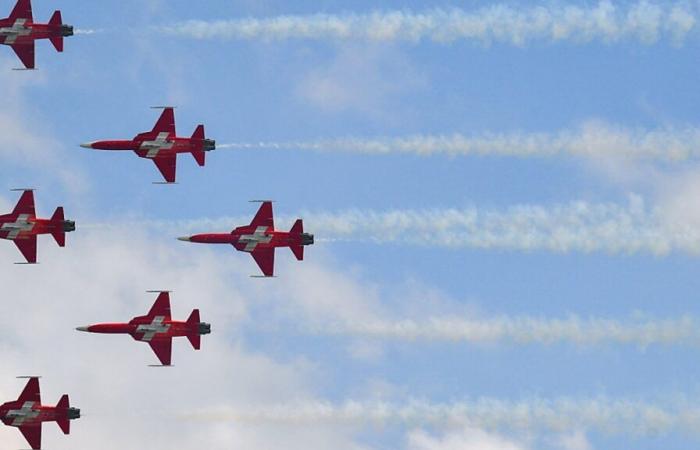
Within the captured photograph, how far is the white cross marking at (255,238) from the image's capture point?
349 feet

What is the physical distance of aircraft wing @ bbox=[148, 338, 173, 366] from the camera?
109 metres

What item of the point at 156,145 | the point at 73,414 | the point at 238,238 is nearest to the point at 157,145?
the point at 156,145

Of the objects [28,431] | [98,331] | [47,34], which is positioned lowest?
[28,431]

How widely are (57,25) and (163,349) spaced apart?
949 inches

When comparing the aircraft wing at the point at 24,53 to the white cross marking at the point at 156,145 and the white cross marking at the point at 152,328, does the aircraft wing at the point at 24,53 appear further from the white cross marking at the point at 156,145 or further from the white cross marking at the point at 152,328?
the white cross marking at the point at 152,328

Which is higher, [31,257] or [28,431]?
[31,257]

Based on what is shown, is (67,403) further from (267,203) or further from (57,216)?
(267,203)

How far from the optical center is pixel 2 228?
356ft

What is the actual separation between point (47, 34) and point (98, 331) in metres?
22.3

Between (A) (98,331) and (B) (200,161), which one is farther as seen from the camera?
(A) (98,331)

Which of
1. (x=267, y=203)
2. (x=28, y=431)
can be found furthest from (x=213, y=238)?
(x=28, y=431)

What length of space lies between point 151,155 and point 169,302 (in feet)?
36.1

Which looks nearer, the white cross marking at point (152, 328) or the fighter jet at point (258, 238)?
the fighter jet at point (258, 238)

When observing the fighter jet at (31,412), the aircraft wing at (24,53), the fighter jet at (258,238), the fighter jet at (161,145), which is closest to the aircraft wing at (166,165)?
the fighter jet at (161,145)
